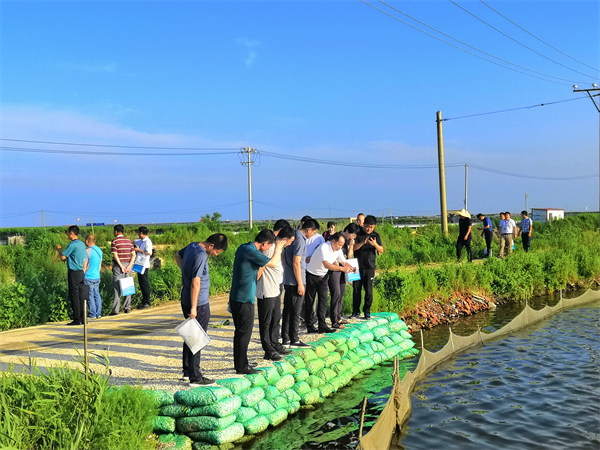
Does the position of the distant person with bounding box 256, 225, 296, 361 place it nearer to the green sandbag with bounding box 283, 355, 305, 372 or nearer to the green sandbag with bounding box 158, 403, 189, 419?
the green sandbag with bounding box 283, 355, 305, 372

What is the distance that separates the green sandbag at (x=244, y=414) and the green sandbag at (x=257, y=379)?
393 millimetres

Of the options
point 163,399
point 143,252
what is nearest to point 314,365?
point 163,399

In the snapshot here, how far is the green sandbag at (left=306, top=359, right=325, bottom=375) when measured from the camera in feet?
29.0

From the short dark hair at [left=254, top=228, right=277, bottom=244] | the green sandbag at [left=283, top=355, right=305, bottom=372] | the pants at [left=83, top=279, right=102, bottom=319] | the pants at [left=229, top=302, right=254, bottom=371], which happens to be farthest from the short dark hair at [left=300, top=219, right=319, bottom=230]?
the pants at [left=83, top=279, right=102, bottom=319]

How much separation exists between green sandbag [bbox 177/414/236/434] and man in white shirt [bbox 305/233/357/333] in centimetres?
386

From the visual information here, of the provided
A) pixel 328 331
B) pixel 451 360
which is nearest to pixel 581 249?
pixel 451 360

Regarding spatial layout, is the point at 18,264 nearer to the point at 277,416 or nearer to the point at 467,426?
the point at 277,416

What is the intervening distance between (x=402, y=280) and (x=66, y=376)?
33.4ft

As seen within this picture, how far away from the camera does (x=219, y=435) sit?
21.6 ft

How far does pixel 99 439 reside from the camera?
5.45m

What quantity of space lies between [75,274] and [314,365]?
6.05 m

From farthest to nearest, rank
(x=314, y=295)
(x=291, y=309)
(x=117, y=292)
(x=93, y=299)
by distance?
(x=117, y=292), (x=93, y=299), (x=314, y=295), (x=291, y=309)

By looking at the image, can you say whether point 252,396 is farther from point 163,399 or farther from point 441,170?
point 441,170

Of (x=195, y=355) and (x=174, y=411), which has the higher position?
(x=195, y=355)
